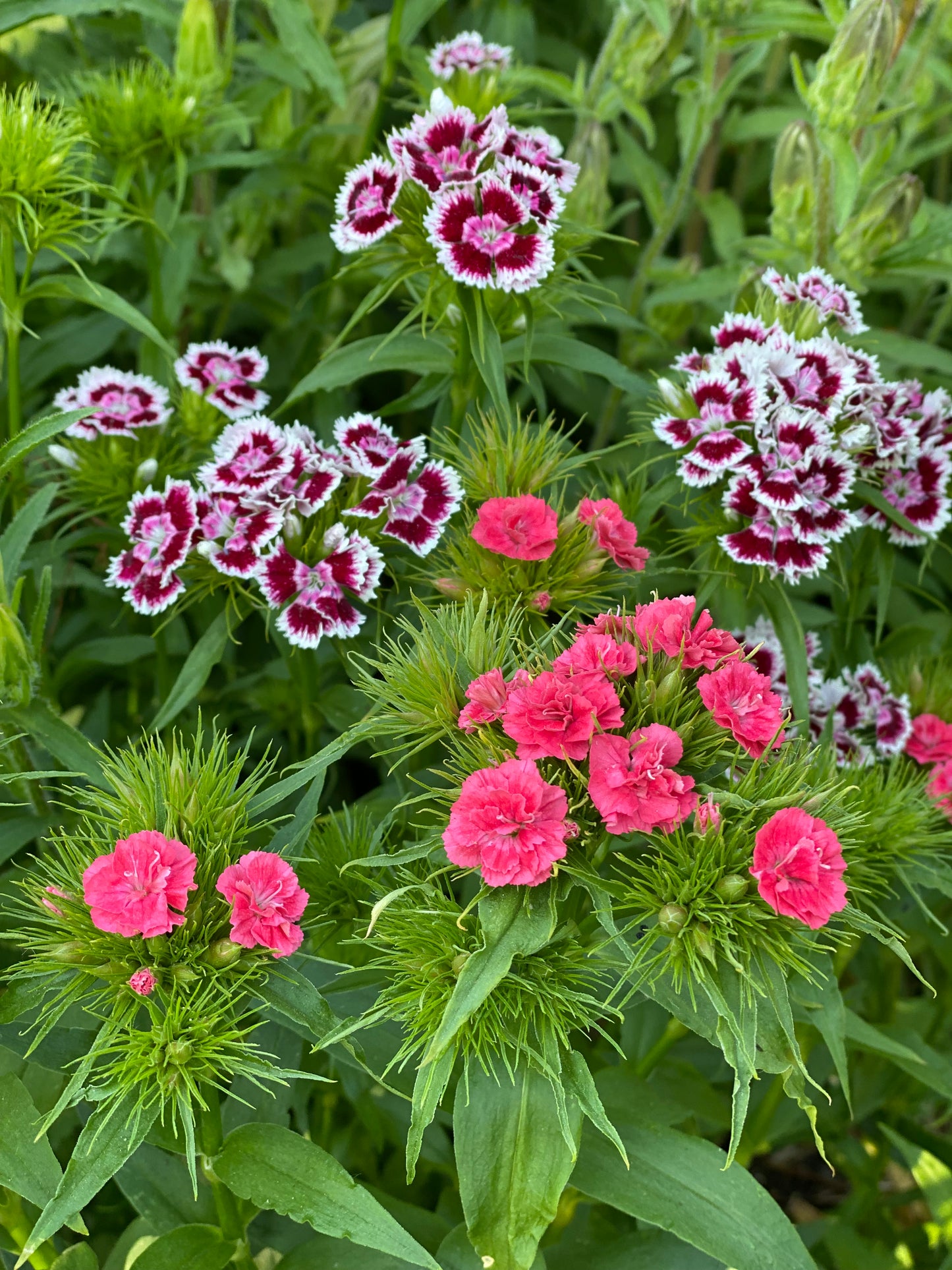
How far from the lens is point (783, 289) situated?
75.7 inches

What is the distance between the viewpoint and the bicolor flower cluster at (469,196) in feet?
5.61

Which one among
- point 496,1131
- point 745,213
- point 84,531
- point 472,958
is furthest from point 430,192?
point 745,213

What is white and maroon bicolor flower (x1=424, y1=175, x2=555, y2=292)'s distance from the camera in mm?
1701

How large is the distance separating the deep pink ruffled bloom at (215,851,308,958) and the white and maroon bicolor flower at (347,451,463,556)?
60 centimetres

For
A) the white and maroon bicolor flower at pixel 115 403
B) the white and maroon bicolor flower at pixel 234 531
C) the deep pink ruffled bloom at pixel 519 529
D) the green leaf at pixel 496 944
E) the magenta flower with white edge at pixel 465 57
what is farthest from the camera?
the magenta flower with white edge at pixel 465 57

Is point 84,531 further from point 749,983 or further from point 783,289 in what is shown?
point 749,983

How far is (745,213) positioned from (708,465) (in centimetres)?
228

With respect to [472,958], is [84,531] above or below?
below

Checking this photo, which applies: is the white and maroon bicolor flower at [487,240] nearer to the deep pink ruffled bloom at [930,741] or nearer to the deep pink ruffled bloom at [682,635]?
the deep pink ruffled bloom at [682,635]

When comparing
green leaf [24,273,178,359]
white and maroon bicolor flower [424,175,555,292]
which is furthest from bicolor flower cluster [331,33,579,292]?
green leaf [24,273,178,359]

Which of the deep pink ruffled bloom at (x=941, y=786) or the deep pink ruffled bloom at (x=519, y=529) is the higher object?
the deep pink ruffled bloom at (x=519, y=529)

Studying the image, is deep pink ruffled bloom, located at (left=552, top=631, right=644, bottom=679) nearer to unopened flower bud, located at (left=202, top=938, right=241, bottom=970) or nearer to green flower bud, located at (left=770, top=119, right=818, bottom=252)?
unopened flower bud, located at (left=202, top=938, right=241, bottom=970)

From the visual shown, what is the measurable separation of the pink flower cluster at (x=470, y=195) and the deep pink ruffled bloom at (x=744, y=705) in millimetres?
741

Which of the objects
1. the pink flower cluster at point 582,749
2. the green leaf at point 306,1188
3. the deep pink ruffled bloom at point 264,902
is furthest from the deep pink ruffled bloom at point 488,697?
the green leaf at point 306,1188
